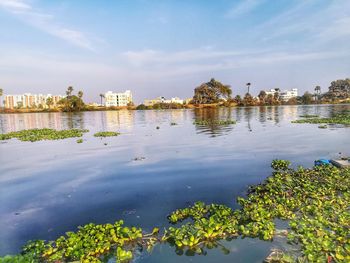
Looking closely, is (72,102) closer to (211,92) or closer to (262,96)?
(211,92)

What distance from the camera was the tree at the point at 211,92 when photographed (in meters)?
143

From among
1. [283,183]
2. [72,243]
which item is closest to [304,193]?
[283,183]

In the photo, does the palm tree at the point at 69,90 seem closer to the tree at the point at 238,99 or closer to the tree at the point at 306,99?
the tree at the point at 238,99

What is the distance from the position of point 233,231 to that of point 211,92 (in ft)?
452

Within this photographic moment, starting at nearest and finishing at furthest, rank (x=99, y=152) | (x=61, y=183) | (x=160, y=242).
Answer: (x=160, y=242), (x=61, y=183), (x=99, y=152)

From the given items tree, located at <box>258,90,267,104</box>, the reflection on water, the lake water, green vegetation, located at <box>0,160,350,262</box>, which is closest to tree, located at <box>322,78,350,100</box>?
tree, located at <box>258,90,267,104</box>

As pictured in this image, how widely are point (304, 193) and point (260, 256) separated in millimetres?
4753

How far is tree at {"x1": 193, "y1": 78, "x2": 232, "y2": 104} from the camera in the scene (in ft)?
469

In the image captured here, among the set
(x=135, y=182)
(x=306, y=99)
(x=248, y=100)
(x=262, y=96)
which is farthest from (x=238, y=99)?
(x=135, y=182)

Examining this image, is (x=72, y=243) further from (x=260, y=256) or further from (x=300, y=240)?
(x=300, y=240)

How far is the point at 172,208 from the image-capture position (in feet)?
34.6

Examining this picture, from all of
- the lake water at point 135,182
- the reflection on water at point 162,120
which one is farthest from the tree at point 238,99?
the lake water at point 135,182

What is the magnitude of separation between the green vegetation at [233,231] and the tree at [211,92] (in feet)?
440

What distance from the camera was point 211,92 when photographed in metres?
143
